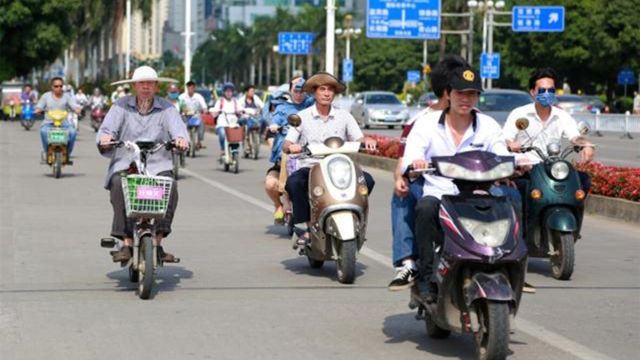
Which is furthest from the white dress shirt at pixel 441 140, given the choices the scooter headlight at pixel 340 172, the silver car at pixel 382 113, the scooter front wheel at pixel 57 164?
the silver car at pixel 382 113

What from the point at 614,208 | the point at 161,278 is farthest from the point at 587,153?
the point at 614,208

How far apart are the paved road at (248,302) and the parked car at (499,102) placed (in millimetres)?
10998

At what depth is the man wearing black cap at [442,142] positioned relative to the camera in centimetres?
775

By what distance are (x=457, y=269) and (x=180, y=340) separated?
6.11ft

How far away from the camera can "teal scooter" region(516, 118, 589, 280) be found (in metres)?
11.2

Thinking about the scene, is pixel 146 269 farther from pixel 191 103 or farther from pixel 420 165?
pixel 191 103

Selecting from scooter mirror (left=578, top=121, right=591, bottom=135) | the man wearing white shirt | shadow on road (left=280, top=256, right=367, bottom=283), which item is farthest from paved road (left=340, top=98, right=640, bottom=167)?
shadow on road (left=280, top=256, right=367, bottom=283)

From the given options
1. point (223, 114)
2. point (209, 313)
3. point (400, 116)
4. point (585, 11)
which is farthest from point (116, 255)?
point (585, 11)

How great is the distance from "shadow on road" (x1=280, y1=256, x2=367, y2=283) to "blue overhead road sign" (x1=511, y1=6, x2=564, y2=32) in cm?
4365

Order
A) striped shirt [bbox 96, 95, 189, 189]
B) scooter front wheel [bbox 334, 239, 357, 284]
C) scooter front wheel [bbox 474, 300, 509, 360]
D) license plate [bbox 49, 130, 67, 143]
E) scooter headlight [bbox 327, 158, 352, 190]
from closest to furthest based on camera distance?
scooter front wheel [bbox 474, 300, 509, 360] < striped shirt [bbox 96, 95, 189, 189] < scooter front wheel [bbox 334, 239, 357, 284] < scooter headlight [bbox 327, 158, 352, 190] < license plate [bbox 49, 130, 67, 143]

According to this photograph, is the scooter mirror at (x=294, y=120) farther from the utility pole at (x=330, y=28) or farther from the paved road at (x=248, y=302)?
the utility pole at (x=330, y=28)

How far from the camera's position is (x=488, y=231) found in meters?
7.21

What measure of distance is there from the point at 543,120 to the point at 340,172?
6.86ft

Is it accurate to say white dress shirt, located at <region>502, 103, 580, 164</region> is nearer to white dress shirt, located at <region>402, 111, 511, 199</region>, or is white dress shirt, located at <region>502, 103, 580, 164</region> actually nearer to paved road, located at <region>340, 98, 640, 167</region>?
white dress shirt, located at <region>402, 111, 511, 199</region>
